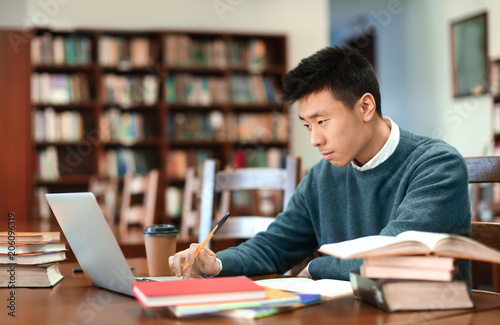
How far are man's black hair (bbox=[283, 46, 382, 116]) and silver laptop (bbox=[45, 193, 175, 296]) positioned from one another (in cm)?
52

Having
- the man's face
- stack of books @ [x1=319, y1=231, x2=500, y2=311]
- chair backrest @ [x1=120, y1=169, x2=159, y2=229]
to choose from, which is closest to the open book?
stack of books @ [x1=319, y1=231, x2=500, y2=311]

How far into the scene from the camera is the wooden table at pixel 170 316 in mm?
759

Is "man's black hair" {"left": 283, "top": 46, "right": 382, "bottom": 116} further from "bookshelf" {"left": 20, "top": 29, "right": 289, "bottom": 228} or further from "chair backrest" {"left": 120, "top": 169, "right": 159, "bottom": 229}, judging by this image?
"bookshelf" {"left": 20, "top": 29, "right": 289, "bottom": 228}

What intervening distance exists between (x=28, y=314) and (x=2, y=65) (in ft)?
14.4

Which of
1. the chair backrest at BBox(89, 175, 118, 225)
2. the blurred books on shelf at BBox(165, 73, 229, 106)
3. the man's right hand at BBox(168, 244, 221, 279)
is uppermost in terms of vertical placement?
the blurred books on shelf at BBox(165, 73, 229, 106)

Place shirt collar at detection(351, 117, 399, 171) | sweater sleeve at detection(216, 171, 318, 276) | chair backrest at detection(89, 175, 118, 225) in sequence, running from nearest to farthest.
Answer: sweater sleeve at detection(216, 171, 318, 276)
shirt collar at detection(351, 117, 399, 171)
chair backrest at detection(89, 175, 118, 225)

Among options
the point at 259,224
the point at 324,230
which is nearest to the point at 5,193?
the point at 259,224

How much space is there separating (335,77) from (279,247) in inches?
16.1

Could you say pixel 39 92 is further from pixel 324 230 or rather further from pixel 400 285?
pixel 400 285

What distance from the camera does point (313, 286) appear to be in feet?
3.30

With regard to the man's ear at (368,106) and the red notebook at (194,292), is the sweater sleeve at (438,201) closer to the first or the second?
the man's ear at (368,106)

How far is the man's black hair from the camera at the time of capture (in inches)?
50.3

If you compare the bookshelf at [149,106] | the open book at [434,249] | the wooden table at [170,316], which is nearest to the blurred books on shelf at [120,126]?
the bookshelf at [149,106]

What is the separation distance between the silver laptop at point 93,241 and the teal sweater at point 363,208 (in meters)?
0.25
